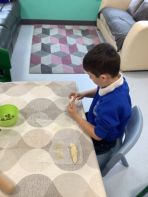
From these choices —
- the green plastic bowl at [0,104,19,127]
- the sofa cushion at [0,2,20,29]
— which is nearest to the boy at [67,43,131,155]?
the green plastic bowl at [0,104,19,127]

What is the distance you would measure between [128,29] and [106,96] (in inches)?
80.2

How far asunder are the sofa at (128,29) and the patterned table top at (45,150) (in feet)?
5.43

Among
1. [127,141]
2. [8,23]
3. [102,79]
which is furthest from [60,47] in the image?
[127,141]

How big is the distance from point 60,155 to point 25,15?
344 centimetres

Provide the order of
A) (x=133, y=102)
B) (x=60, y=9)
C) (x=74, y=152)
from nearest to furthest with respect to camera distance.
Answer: (x=74, y=152)
(x=133, y=102)
(x=60, y=9)

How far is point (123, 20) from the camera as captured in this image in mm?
3088

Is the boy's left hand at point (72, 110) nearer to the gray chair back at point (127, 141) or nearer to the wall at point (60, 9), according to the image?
the gray chair back at point (127, 141)

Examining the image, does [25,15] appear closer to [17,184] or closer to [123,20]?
[123,20]

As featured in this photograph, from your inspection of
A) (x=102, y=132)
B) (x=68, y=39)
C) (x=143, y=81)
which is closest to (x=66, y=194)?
(x=102, y=132)

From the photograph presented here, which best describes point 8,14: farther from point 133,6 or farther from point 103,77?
point 103,77

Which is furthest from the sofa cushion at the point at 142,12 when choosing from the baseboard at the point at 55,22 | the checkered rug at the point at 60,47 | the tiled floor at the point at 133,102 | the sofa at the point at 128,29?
the baseboard at the point at 55,22

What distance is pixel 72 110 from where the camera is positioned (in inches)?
40.5

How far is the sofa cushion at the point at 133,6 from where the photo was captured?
10.9 feet

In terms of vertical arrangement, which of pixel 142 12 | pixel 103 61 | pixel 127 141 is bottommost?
pixel 142 12
